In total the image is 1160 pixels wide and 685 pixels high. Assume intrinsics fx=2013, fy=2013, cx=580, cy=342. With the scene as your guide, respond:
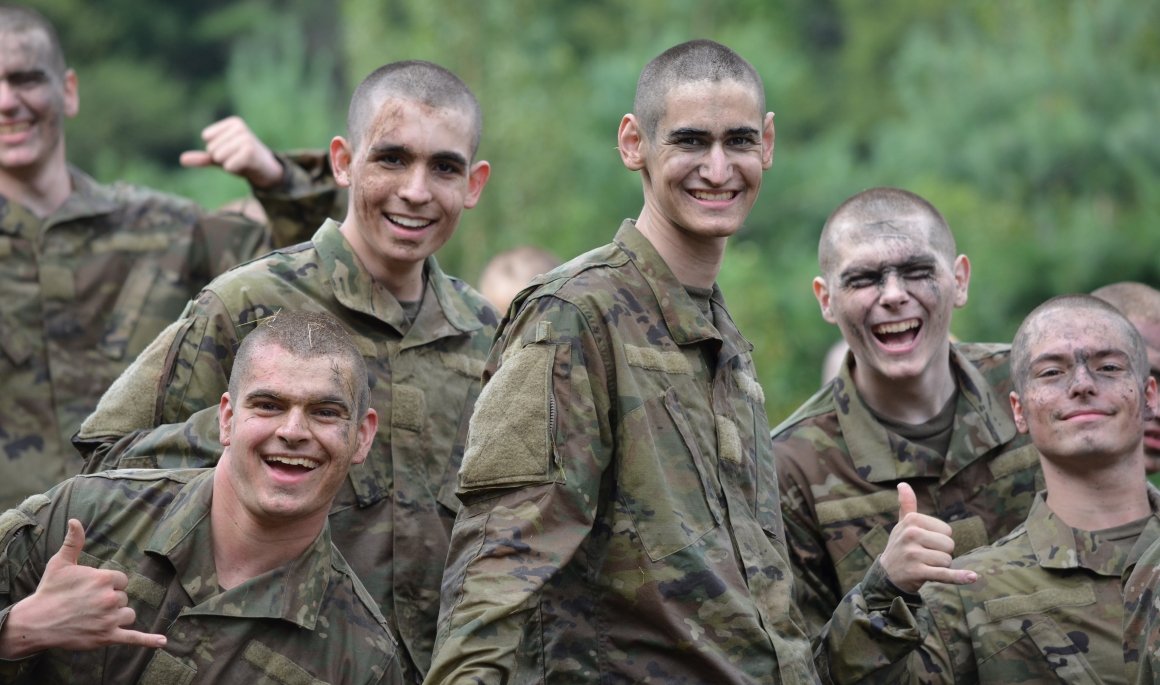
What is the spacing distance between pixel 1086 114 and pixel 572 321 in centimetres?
1830

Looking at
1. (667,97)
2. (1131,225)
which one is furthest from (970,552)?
(1131,225)

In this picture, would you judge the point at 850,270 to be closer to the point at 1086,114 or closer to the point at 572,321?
the point at 572,321

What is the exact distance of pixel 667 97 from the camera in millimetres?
6031

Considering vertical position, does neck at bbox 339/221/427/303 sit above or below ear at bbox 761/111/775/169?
below

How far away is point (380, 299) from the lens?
687 cm

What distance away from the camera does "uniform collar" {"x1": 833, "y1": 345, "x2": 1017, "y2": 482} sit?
24.0 ft

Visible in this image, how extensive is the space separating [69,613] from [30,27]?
393 cm

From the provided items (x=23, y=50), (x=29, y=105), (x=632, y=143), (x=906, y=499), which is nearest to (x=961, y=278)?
(x=906, y=499)

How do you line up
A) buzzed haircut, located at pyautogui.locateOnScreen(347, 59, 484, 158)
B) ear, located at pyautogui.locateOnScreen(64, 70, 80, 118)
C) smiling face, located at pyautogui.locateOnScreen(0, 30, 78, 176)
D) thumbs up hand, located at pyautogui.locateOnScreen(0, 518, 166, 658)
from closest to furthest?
1. thumbs up hand, located at pyautogui.locateOnScreen(0, 518, 166, 658)
2. buzzed haircut, located at pyautogui.locateOnScreen(347, 59, 484, 158)
3. smiling face, located at pyautogui.locateOnScreen(0, 30, 78, 176)
4. ear, located at pyautogui.locateOnScreen(64, 70, 80, 118)

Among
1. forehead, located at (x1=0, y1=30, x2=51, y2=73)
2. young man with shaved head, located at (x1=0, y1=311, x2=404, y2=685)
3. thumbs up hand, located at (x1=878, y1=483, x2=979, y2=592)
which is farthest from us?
forehead, located at (x1=0, y1=30, x2=51, y2=73)

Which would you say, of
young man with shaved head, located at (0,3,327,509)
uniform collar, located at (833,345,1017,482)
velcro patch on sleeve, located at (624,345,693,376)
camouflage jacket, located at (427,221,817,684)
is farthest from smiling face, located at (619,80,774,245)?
young man with shaved head, located at (0,3,327,509)

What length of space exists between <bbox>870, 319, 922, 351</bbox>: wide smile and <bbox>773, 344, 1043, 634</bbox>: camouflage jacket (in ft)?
0.88

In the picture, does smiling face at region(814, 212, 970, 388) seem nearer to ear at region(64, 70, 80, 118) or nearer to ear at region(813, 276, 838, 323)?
ear at region(813, 276, 838, 323)

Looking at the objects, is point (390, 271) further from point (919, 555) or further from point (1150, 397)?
point (1150, 397)
